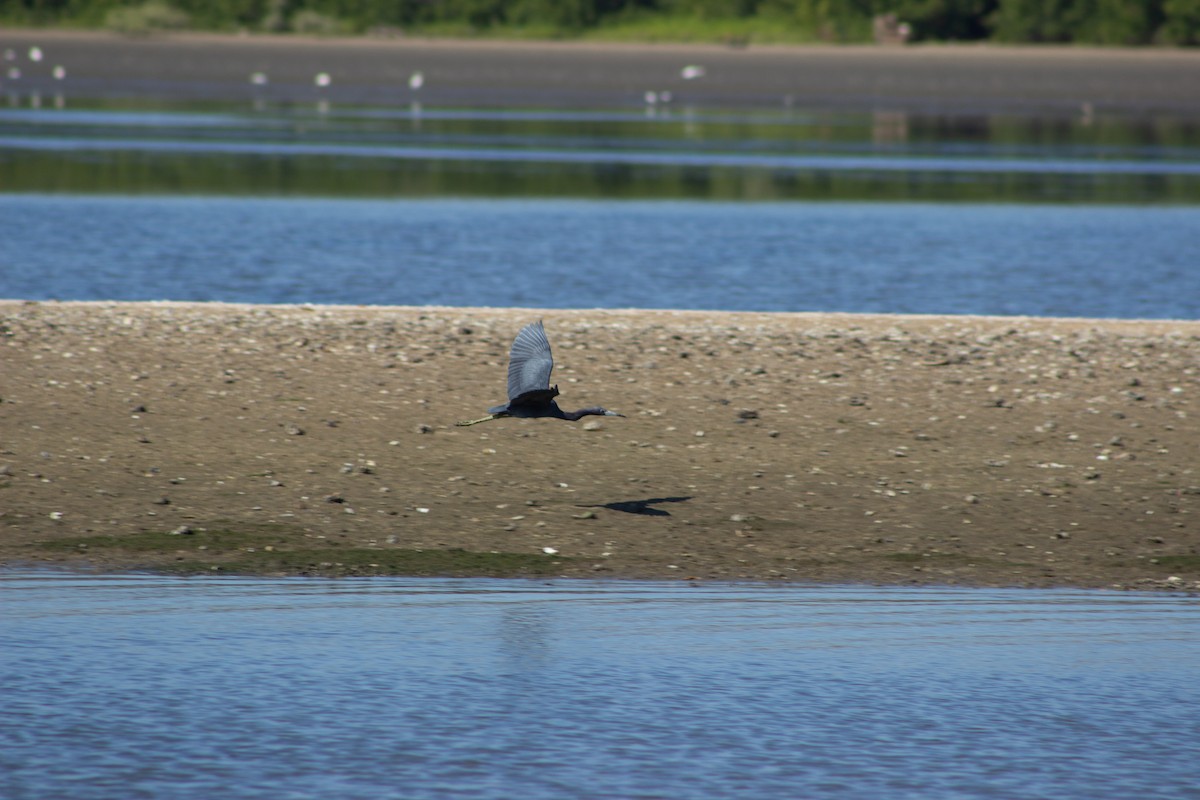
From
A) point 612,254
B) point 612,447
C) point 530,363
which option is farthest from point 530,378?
point 612,254

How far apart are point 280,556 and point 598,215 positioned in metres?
19.9

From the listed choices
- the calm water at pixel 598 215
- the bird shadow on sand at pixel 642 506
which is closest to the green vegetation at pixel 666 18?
the calm water at pixel 598 215

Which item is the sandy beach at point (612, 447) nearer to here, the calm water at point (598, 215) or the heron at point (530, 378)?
the heron at point (530, 378)

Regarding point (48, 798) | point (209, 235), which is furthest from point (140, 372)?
point (209, 235)

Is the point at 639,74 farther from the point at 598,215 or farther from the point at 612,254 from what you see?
the point at 612,254

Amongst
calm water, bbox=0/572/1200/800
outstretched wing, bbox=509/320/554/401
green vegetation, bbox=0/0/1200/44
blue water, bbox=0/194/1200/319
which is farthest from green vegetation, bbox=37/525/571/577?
green vegetation, bbox=0/0/1200/44

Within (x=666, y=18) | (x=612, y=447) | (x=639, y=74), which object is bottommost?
(x=612, y=447)

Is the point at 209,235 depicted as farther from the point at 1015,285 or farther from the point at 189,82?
the point at 189,82

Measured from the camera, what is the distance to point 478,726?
799 centimetres

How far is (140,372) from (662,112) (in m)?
48.3

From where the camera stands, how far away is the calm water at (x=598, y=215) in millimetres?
20812

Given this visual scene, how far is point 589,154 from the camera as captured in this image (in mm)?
43250

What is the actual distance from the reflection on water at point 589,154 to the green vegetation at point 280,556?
2245 centimetres

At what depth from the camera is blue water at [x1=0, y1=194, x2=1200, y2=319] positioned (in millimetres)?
20062
